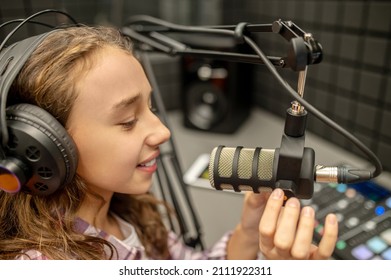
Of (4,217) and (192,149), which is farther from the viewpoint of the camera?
(192,149)

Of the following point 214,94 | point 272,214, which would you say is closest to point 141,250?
point 272,214

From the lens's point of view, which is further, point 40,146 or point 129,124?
point 129,124

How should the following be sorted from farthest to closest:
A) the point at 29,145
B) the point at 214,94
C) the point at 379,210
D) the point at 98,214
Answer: the point at 214,94 → the point at 379,210 → the point at 98,214 → the point at 29,145

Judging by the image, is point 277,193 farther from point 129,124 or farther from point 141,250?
point 141,250

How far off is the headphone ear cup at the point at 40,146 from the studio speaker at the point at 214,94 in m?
0.79

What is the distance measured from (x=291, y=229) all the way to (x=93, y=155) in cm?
30

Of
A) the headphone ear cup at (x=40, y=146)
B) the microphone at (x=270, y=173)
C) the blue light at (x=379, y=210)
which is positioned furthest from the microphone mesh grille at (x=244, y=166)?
the blue light at (x=379, y=210)

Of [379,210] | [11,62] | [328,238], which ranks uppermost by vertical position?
[11,62]

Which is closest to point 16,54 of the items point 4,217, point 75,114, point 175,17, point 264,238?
point 75,114

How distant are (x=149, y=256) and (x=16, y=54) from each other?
0.44 meters

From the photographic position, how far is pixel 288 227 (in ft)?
1.63

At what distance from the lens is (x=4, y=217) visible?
0.60 m

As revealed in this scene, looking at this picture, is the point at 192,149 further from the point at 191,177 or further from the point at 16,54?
the point at 16,54
